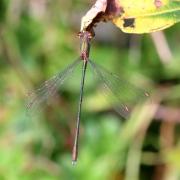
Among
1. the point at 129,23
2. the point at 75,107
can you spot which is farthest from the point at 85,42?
the point at 75,107

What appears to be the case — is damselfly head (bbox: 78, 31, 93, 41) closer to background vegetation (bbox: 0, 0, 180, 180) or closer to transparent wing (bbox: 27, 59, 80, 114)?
transparent wing (bbox: 27, 59, 80, 114)

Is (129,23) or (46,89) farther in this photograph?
(46,89)

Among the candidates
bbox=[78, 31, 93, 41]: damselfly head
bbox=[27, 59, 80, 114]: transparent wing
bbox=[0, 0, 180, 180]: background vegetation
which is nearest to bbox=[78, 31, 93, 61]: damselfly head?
bbox=[78, 31, 93, 41]: damselfly head

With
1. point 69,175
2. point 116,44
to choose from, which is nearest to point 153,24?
point 69,175

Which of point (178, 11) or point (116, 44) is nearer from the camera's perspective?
point (178, 11)

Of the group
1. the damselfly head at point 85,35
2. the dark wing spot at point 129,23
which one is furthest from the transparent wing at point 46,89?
the dark wing spot at point 129,23

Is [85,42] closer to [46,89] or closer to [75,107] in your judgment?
[46,89]

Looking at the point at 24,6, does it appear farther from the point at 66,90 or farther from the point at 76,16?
the point at 66,90
